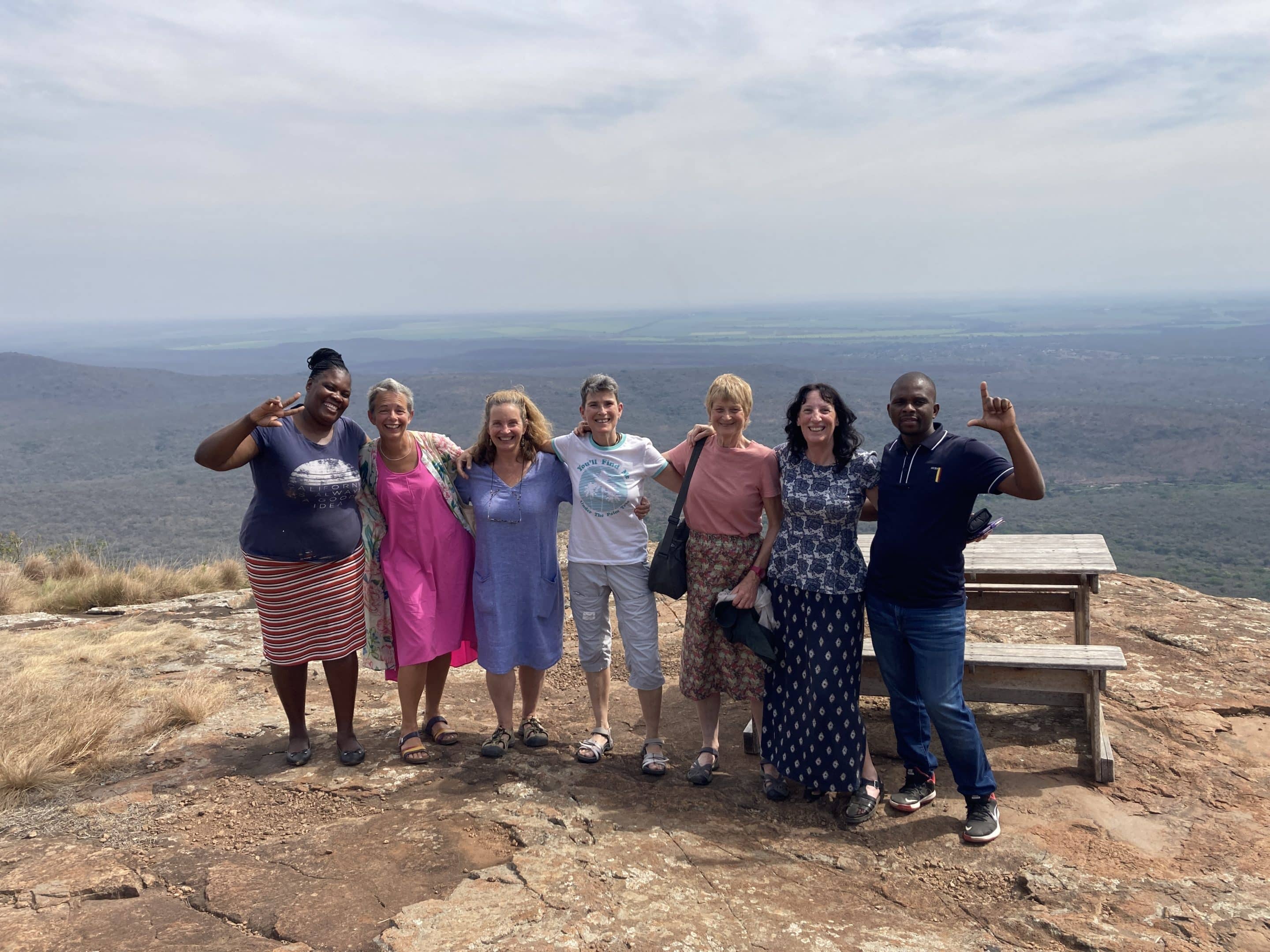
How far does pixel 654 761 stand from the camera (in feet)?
13.3

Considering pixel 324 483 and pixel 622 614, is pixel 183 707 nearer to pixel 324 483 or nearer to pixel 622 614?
pixel 324 483

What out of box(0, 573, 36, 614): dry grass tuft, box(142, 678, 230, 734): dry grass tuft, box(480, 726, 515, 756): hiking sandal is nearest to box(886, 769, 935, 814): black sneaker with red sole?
box(480, 726, 515, 756): hiking sandal

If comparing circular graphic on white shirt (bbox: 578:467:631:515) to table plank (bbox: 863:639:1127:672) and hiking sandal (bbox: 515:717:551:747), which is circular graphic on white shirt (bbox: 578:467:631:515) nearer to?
hiking sandal (bbox: 515:717:551:747)

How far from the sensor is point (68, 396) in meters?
121

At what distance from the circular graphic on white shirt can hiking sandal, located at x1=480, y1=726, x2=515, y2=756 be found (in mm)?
1254

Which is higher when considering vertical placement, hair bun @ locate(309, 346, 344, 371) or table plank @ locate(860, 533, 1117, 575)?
hair bun @ locate(309, 346, 344, 371)

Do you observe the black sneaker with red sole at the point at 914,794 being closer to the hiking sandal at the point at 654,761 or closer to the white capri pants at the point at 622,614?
the hiking sandal at the point at 654,761

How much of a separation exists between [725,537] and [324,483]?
1810 millimetres

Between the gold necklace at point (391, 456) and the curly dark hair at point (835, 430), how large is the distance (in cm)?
177

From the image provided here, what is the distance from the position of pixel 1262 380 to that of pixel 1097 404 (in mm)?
41397

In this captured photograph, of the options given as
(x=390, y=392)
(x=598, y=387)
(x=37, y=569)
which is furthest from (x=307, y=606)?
(x=37, y=569)

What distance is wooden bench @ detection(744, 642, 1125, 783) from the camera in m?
3.97

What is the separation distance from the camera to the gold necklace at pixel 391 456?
13.2 feet

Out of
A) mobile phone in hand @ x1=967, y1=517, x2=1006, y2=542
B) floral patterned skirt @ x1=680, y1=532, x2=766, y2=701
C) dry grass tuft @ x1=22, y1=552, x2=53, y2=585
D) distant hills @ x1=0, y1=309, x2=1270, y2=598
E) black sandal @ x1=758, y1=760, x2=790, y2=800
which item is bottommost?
distant hills @ x1=0, y1=309, x2=1270, y2=598
